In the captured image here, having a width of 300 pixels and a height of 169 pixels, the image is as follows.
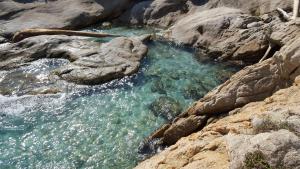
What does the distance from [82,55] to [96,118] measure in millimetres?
5542

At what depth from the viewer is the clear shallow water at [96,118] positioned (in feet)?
45.5

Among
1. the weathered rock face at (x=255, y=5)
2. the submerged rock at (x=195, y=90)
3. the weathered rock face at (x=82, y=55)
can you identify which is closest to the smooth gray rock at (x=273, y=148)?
the submerged rock at (x=195, y=90)

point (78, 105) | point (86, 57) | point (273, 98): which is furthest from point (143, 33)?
point (273, 98)

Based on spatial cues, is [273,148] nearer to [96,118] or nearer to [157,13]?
[96,118]

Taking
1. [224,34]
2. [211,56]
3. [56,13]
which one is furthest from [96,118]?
[56,13]

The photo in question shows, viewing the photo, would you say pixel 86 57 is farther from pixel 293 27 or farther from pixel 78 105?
pixel 293 27

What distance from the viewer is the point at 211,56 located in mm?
21844

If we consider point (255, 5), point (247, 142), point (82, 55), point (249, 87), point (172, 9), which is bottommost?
point (82, 55)

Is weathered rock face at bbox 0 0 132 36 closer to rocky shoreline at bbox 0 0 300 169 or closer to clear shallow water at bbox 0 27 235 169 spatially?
rocky shoreline at bbox 0 0 300 169

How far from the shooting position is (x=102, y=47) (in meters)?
21.6

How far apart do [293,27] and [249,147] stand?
12.8 m

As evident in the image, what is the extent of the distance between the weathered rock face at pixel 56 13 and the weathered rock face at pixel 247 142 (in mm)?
18152

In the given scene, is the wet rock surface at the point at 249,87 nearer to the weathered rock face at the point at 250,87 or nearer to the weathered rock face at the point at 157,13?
Result: the weathered rock face at the point at 250,87

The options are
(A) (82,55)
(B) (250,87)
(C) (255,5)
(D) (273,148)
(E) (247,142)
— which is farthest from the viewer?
(C) (255,5)
